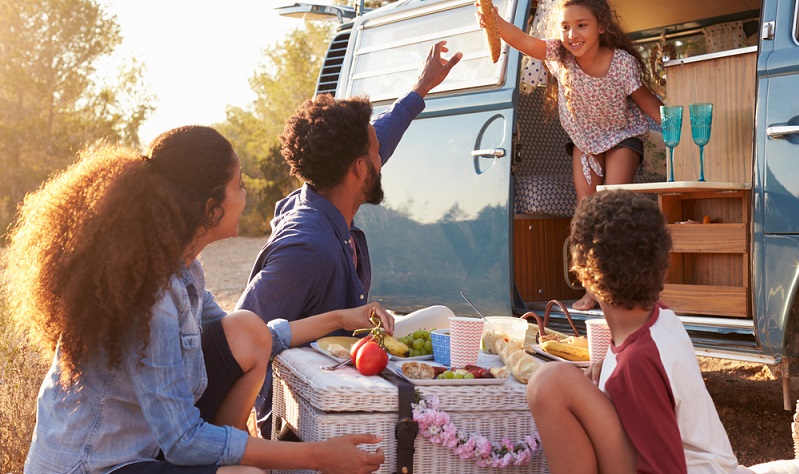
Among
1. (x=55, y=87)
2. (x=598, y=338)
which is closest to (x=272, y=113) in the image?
(x=55, y=87)

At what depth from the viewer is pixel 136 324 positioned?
6.67 ft

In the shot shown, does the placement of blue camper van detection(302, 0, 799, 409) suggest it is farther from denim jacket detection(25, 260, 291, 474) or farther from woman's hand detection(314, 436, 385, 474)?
denim jacket detection(25, 260, 291, 474)

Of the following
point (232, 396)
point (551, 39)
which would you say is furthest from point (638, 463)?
point (551, 39)

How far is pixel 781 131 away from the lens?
10.5ft

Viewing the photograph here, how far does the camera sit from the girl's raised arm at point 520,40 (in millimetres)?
4230

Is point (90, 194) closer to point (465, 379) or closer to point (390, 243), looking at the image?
point (465, 379)

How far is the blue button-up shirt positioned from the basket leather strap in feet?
2.75

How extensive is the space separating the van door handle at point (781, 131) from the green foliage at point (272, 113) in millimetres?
14125

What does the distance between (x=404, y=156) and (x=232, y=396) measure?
265 centimetres

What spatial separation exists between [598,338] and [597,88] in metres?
2.04

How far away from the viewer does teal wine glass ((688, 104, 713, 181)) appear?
3572 millimetres

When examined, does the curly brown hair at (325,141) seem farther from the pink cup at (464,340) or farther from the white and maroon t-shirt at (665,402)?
the white and maroon t-shirt at (665,402)

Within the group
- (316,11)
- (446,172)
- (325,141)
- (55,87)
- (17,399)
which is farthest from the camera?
(55,87)

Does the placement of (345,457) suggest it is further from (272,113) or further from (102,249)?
(272,113)
